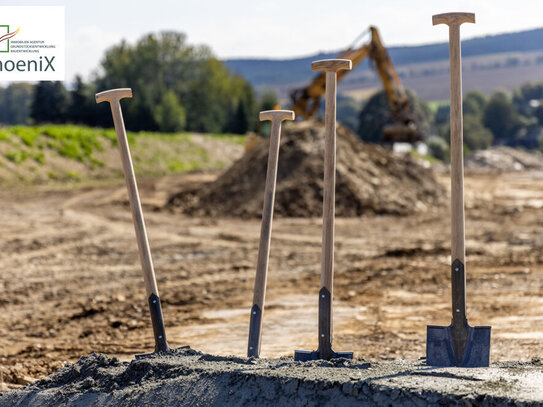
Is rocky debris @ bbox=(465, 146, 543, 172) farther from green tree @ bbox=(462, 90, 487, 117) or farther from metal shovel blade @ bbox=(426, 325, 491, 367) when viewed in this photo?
green tree @ bbox=(462, 90, 487, 117)

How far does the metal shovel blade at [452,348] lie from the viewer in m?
4.57

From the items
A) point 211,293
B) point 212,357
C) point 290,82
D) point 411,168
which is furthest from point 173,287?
point 290,82

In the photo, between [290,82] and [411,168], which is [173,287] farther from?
[290,82]

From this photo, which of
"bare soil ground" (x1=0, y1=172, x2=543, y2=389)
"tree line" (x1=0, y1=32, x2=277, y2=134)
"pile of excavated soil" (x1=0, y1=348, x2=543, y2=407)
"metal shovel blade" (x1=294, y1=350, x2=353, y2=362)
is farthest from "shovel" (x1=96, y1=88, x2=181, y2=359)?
"tree line" (x1=0, y1=32, x2=277, y2=134)

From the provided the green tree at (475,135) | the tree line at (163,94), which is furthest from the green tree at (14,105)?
the green tree at (475,135)

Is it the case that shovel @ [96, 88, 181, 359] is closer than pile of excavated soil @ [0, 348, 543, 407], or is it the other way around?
pile of excavated soil @ [0, 348, 543, 407]

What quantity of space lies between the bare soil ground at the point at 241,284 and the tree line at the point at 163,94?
112 ft

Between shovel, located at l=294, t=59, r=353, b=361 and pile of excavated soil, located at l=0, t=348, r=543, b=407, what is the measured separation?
27 cm

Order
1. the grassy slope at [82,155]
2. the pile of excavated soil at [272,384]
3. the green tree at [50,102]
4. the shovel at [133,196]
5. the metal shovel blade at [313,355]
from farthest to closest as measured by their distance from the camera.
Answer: the green tree at [50,102]
the grassy slope at [82,155]
the shovel at [133,196]
the metal shovel blade at [313,355]
the pile of excavated soil at [272,384]

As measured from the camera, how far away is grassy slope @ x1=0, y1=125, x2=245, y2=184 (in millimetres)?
30688

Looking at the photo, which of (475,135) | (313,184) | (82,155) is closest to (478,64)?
(475,135)

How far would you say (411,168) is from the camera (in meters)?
22.1

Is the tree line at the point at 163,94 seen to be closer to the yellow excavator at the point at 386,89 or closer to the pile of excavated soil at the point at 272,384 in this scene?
the yellow excavator at the point at 386,89

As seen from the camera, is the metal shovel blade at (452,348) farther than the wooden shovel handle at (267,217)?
No
